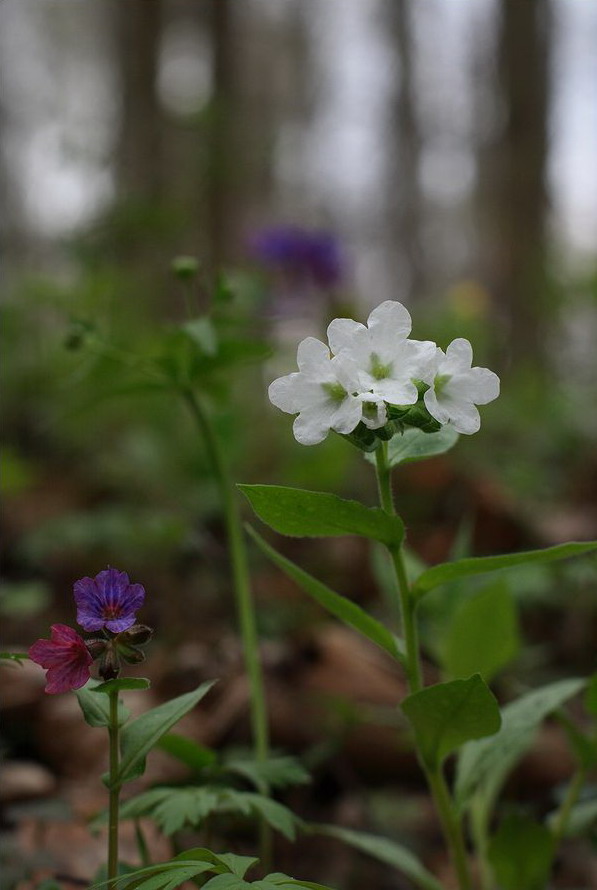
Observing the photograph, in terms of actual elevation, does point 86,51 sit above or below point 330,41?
below

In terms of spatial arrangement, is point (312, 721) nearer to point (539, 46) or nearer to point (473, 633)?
point (473, 633)

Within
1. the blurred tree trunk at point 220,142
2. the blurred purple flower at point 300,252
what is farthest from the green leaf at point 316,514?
the blurred tree trunk at point 220,142

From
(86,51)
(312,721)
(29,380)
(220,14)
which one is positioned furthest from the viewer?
(86,51)

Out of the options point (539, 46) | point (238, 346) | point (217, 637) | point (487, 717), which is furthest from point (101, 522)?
point (539, 46)

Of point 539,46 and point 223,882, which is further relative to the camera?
point 539,46

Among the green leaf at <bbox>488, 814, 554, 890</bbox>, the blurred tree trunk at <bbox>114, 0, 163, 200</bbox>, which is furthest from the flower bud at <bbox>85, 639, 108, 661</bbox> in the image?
the blurred tree trunk at <bbox>114, 0, 163, 200</bbox>

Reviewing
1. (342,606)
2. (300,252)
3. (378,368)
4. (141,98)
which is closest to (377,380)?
(378,368)

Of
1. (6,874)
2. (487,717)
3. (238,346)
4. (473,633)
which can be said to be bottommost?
(6,874)
